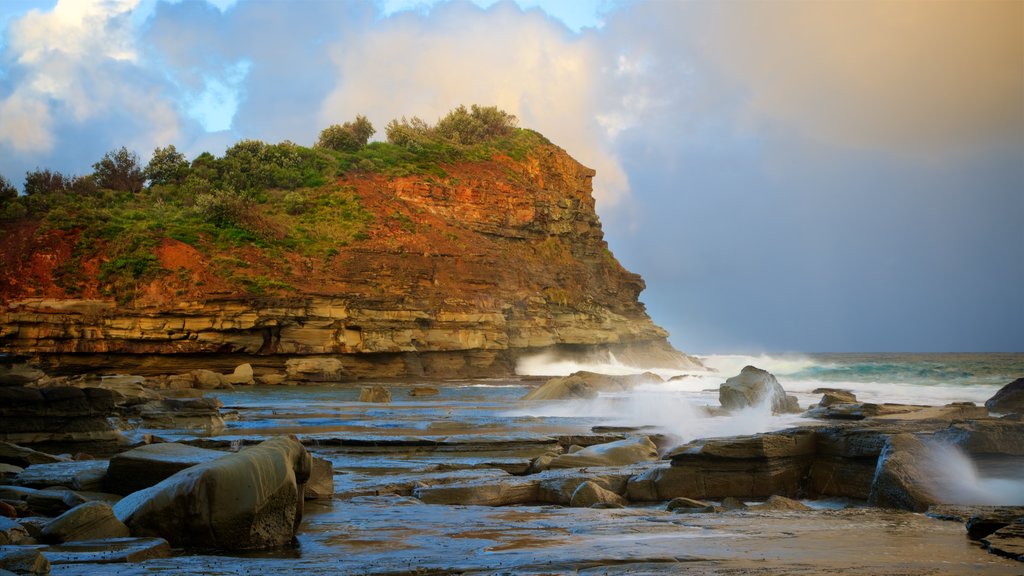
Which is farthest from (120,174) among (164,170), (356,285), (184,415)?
(184,415)

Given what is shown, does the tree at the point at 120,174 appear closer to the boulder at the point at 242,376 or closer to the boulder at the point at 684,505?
the boulder at the point at 242,376

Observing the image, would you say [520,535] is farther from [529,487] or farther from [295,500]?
[529,487]

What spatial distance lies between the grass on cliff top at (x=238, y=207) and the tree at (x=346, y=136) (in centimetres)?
204

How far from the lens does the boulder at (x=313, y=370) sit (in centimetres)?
4194

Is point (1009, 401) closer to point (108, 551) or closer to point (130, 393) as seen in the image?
point (108, 551)

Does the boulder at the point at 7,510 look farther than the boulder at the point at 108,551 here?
Yes

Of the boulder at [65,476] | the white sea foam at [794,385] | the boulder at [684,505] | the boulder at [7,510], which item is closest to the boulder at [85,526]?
the boulder at [7,510]

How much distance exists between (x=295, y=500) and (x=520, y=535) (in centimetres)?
218

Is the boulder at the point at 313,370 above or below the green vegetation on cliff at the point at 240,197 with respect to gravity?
below

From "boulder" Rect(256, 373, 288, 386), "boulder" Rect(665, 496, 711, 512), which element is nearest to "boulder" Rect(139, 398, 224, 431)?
"boulder" Rect(665, 496, 711, 512)

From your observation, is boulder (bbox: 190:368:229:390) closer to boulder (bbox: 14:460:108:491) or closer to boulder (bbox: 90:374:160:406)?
boulder (bbox: 90:374:160:406)

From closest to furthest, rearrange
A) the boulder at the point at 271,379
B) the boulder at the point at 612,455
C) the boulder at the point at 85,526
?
the boulder at the point at 85,526 → the boulder at the point at 612,455 → the boulder at the point at 271,379

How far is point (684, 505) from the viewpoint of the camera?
359 inches

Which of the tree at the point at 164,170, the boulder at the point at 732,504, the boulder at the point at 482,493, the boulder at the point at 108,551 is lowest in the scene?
the boulder at the point at 482,493
